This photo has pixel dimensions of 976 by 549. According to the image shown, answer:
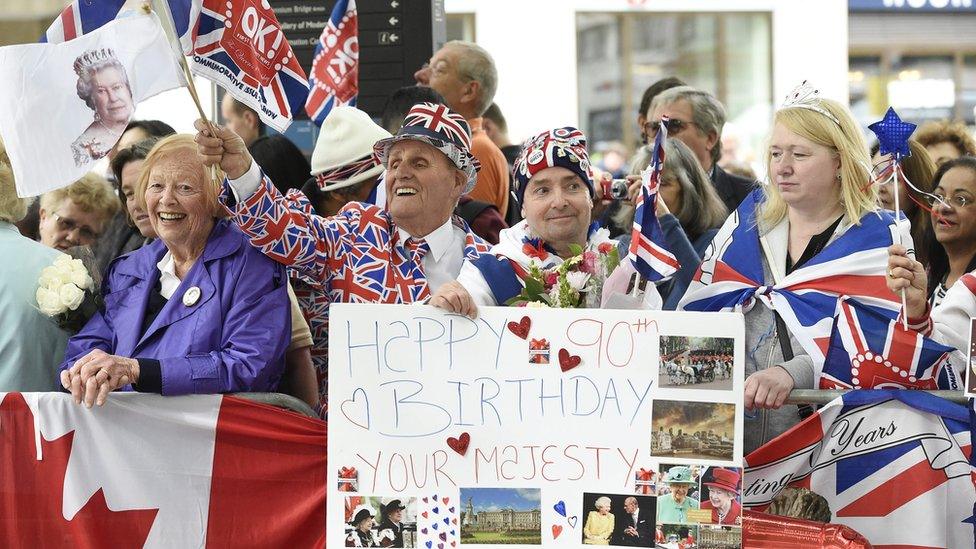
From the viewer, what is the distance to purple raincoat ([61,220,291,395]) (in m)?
4.37

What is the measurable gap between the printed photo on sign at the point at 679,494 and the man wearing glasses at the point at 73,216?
3.62 meters

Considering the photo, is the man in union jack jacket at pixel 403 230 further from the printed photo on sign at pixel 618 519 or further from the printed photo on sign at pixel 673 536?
the printed photo on sign at pixel 673 536

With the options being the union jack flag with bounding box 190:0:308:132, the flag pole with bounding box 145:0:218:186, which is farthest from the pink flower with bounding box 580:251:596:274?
the flag pole with bounding box 145:0:218:186

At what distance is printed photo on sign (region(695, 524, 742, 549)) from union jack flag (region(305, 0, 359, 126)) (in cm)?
333

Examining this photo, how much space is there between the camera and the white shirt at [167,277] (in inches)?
184

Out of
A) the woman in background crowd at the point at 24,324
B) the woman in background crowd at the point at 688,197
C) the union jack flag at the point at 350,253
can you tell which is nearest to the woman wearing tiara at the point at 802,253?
the woman in background crowd at the point at 688,197

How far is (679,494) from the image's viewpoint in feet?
13.1

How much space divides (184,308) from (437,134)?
3.50 ft

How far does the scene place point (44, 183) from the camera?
166 inches

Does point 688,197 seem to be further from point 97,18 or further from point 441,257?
point 97,18

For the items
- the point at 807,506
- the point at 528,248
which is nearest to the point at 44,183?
the point at 528,248

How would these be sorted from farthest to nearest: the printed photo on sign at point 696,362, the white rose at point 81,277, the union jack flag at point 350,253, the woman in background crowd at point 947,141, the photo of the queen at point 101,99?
the woman in background crowd at point 947,141, the white rose at point 81,277, the union jack flag at point 350,253, the photo of the queen at point 101,99, the printed photo on sign at point 696,362

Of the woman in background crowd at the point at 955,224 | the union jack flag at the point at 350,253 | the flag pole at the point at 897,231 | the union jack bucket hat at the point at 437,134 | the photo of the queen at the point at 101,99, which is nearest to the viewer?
the flag pole at the point at 897,231

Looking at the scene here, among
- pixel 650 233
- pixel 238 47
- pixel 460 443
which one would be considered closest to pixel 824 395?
pixel 650 233
